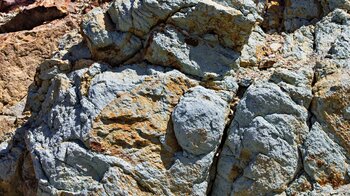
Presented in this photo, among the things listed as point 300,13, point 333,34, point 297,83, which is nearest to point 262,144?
point 297,83

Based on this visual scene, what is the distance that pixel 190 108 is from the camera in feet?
32.2

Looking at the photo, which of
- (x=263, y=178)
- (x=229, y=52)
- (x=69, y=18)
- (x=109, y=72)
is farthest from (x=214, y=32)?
(x=69, y=18)

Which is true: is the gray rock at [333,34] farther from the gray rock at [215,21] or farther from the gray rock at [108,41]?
the gray rock at [108,41]

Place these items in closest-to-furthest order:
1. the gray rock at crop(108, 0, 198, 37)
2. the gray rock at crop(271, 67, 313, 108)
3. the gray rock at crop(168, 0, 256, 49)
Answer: the gray rock at crop(271, 67, 313, 108) < the gray rock at crop(168, 0, 256, 49) < the gray rock at crop(108, 0, 198, 37)

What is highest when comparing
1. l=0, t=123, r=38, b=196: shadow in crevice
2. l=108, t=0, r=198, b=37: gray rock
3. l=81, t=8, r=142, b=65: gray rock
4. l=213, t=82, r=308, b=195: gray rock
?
Result: l=108, t=0, r=198, b=37: gray rock

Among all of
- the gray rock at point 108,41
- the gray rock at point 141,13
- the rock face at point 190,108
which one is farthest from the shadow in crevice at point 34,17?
the gray rock at point 141,13

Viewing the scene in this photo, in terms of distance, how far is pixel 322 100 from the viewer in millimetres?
9766

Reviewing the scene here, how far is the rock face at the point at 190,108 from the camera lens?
9.59 meters

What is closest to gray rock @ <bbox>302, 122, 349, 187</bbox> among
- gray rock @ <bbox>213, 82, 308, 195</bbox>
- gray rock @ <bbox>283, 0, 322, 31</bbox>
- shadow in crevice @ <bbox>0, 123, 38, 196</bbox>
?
gray rock @ <bbox>213, 82, 308, 195</bbox>

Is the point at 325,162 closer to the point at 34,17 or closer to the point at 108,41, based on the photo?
the point at 108,41

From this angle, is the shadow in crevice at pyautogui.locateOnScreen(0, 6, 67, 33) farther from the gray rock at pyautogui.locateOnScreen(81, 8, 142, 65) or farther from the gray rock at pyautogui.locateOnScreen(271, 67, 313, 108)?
the gray rock at pyautogui.locateOnScreen(271, 67, 313, 108)

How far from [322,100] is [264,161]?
1.45 meters

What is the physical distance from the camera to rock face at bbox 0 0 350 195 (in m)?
9.59

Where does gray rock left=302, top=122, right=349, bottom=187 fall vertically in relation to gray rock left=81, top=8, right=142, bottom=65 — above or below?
below
